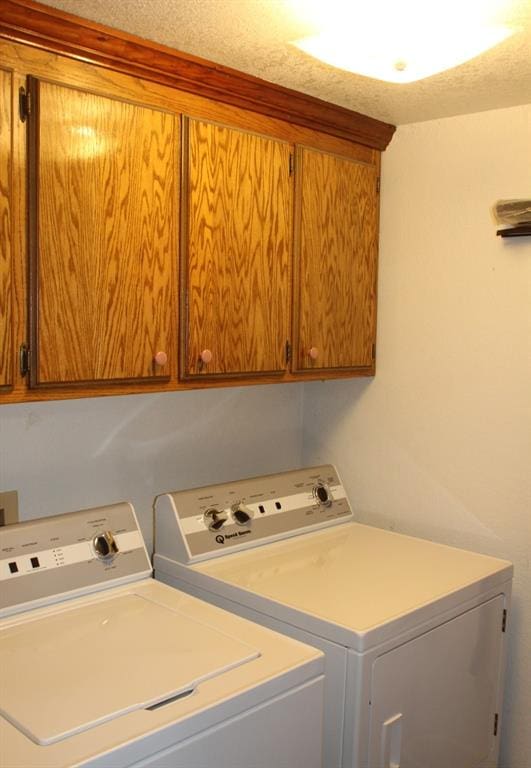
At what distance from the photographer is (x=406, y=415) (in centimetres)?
233

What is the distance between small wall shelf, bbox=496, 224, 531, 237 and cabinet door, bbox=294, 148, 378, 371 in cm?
43

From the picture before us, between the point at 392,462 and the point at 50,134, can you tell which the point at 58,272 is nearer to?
the point at 50,134

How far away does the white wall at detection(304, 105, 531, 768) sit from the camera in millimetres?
2066

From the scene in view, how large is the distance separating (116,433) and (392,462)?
904mm

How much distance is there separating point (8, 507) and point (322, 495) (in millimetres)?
980

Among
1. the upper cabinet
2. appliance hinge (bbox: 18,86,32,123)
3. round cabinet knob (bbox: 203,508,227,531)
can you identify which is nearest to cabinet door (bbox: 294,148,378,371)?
the upper cabinet

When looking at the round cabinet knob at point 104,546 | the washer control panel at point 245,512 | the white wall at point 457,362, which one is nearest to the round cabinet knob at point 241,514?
the washer control panel at point 245,512

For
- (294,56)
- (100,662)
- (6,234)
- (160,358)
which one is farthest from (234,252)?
(100,662)

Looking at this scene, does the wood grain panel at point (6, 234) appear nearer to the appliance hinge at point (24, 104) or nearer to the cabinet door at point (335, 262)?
the appliance hinge at point (24, 104)

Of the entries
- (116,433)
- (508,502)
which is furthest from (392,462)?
(116,433)

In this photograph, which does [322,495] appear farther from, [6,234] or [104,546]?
[6,234]

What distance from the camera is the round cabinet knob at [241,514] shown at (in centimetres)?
209

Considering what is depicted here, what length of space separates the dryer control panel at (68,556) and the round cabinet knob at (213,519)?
8.6 inches

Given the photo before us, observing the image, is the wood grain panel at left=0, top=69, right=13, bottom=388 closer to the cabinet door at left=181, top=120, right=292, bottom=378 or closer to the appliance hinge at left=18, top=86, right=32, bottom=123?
the appliance hinge at left=18, top=86, right=32, bottom=123
